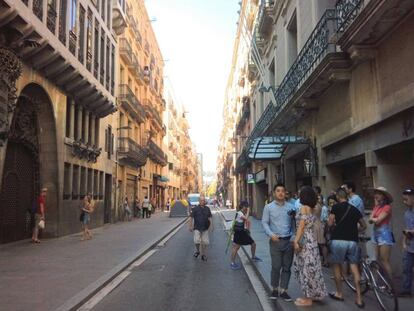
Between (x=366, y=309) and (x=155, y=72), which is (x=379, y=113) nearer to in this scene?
(x=366, y=309)

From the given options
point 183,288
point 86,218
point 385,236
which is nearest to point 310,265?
point 385,236

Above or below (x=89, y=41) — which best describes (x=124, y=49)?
above

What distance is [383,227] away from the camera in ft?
25.3

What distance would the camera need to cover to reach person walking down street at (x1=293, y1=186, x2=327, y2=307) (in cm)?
704

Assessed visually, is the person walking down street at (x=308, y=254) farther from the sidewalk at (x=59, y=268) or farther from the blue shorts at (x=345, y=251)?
the sidewalk at (x=59, y=268)

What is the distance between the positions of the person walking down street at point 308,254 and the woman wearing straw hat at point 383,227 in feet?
4.22

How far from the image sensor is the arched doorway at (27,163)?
16641 mm

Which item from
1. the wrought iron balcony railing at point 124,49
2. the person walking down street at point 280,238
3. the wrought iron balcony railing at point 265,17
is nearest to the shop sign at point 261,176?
the wrought iron balcony railing at point 265,17

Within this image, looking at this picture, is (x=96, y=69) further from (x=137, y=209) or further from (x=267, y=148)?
(x=137, y=209)

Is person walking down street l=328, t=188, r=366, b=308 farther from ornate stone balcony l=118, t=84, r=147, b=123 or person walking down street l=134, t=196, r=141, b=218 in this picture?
person walking down street l=134, t=196, r=141, b=218

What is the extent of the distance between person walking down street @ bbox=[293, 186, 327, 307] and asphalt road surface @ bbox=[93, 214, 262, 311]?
964mm

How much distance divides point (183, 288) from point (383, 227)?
384 centimetres

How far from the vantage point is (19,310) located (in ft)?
23.7

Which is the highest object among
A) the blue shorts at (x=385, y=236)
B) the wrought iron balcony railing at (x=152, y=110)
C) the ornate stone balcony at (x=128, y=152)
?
the wrought iron balcony railing at (x=152, y=110)
